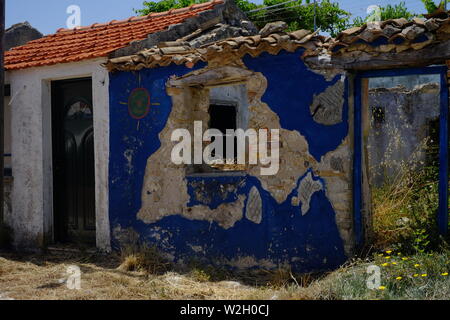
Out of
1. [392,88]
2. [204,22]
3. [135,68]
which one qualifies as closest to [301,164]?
[135,68]

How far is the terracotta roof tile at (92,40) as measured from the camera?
7391 mm

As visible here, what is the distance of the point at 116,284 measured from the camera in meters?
5.61

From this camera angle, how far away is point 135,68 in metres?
6.75

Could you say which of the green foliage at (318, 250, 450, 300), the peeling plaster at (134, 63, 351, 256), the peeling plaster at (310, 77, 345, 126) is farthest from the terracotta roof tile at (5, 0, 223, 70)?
the green foliage at (318, 250, 450, 300)

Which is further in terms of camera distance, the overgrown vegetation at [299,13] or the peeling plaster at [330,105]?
the overgrown vegetation at [299,13]

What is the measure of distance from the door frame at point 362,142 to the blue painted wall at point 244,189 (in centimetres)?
19

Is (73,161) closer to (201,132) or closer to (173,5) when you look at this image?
(201,132)

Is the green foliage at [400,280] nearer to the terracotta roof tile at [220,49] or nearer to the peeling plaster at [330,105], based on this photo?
the peeling plaster at [330,105]

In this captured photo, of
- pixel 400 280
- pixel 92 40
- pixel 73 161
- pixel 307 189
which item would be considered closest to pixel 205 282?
pixel 307 189

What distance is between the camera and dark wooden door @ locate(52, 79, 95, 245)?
7527 millimetres

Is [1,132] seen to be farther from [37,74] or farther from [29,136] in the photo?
[37,74]

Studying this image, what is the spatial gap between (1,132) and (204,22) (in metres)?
3.46

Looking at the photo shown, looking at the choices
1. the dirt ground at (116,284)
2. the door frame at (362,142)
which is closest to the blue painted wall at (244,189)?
the door frame at (362,142)

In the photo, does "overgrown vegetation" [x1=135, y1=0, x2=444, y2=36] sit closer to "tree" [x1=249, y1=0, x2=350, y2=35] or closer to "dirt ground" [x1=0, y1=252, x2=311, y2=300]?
"tree" [x1=249, y1=0, x2=350, y2=35]
